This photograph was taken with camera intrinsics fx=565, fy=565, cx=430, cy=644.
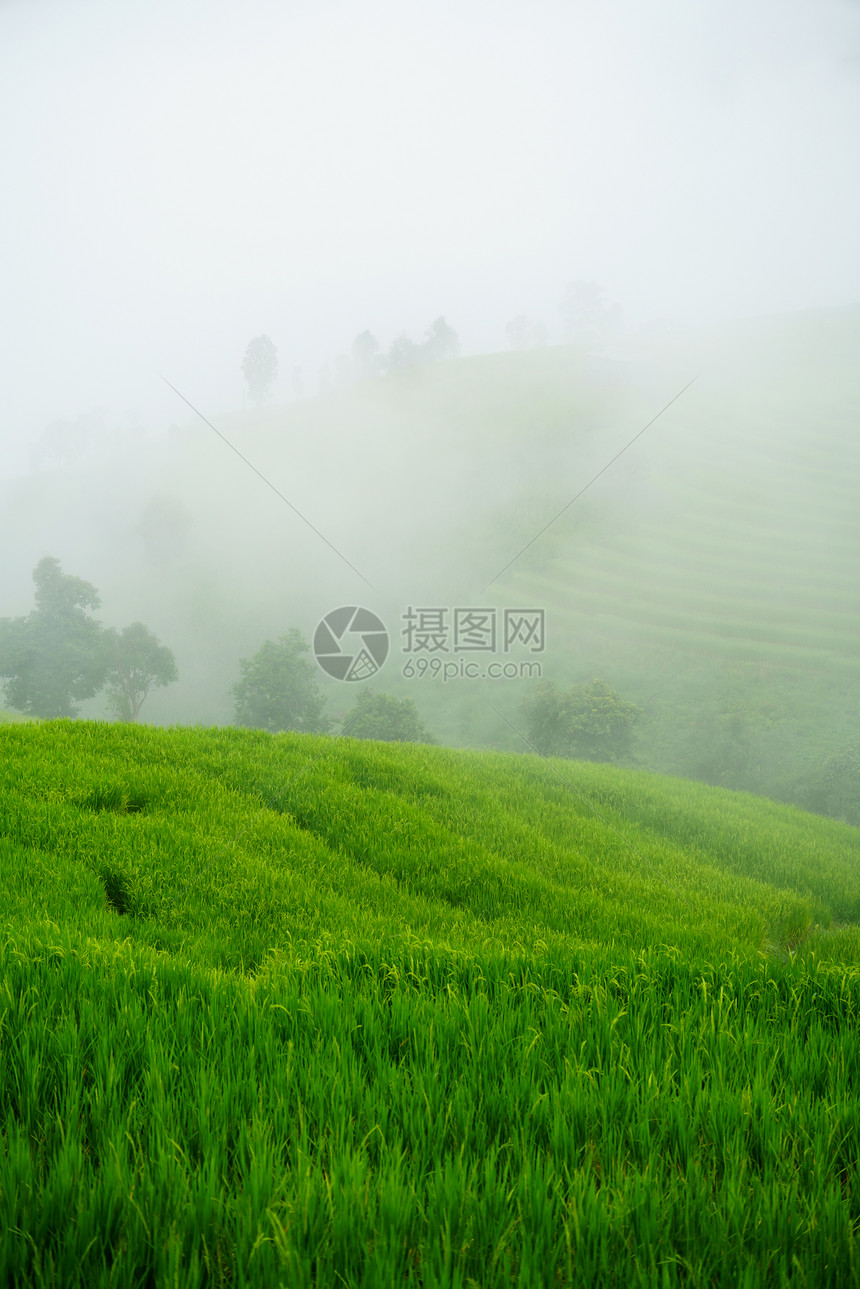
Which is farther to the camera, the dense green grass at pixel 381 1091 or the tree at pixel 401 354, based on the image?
the tree at pixel 401 354

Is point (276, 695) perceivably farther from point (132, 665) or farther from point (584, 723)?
point (584, 723)

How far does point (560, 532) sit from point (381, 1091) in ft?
354

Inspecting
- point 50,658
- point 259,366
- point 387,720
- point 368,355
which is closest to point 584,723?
point 387,720

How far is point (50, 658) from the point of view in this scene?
5525 centimetres

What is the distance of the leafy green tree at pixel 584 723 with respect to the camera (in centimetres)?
4938

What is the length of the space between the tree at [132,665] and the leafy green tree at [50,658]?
1.05m

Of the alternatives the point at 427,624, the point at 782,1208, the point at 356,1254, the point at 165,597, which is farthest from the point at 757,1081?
the point at 165,597

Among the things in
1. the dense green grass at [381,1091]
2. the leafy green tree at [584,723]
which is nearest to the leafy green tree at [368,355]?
the leafy green tree at [584,723]

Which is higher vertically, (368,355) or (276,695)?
(368,355)

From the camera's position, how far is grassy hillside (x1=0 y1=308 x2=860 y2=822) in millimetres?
68750

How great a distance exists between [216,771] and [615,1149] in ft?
25.8

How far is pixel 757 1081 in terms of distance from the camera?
223 cm

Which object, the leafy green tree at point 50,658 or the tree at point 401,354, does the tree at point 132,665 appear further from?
the tree at point 401,354

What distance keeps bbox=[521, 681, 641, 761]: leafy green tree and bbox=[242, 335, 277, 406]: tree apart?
5197 inches
